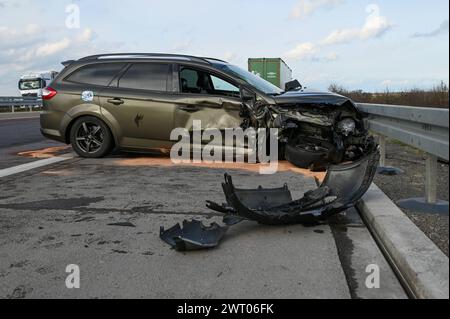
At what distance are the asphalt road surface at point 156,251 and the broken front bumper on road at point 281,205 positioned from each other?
91mm

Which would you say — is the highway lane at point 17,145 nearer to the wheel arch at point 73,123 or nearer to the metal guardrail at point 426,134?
the wheel arch at point 73,123

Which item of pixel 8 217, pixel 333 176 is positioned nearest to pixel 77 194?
pixel 8 217

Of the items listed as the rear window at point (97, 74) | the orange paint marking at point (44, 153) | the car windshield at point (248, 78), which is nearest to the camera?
the car windshield at point (248, 78)

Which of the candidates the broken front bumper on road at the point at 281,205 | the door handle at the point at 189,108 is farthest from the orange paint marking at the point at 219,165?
the broken front bumper on road at the point at 281,205

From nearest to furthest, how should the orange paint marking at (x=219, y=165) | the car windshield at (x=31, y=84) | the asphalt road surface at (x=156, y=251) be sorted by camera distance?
1. the asphalt road surface at (x=156, y=251)
2. the orange paint marking at (x=219, y=165)
3. the car windshield at (x=31, y=84)

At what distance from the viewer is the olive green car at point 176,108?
7.08m

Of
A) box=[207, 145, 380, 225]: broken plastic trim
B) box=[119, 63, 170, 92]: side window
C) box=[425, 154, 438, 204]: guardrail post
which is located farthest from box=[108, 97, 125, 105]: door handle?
box=[425, 154, 438, 204]: guardrail post

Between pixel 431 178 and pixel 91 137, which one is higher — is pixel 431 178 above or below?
below

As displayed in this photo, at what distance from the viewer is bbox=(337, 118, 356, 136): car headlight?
22.9 feet

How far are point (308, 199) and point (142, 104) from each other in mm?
4140

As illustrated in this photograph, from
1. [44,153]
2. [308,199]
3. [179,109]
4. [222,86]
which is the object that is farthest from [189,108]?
[308,199]

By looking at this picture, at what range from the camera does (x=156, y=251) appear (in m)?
3.80

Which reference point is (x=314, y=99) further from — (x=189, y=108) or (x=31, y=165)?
(x=31, y=165)

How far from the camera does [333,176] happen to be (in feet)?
16.4
